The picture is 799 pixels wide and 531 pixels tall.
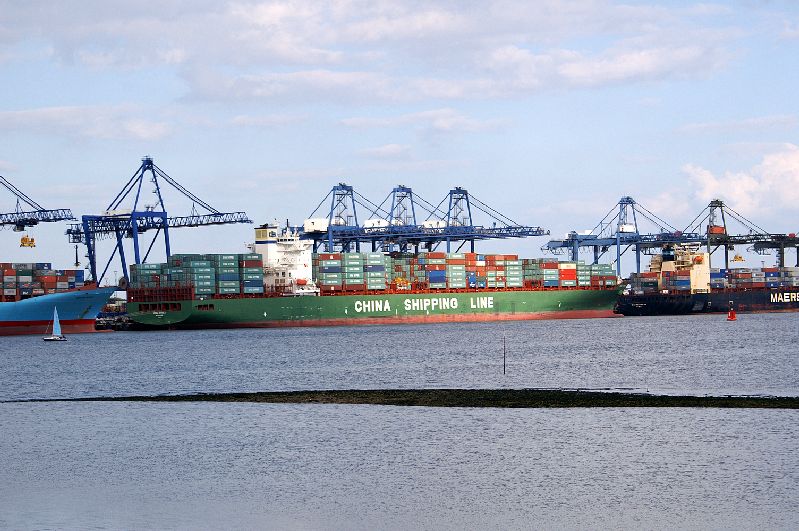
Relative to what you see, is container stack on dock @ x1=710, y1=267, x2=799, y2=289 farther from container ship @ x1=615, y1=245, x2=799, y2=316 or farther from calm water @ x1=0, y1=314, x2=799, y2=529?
calm water @ x1=0, y1=314, x2=799, y2=529

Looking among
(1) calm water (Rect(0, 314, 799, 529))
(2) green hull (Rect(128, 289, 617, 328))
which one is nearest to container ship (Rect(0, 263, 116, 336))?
(2) green hull (Rect(128, 289, 617, 328))

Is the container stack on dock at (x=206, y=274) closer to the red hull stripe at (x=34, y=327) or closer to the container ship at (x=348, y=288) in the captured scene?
the container ship at (x=348, y=288)

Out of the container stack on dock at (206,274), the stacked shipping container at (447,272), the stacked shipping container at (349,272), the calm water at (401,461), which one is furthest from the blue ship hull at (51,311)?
the calm water at (401,461)

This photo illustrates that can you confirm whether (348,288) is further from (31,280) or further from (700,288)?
(700,288)

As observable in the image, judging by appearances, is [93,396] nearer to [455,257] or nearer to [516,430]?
[516,430]

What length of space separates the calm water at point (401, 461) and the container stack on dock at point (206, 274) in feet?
190

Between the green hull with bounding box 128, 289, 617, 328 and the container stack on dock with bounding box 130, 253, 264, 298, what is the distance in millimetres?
1727

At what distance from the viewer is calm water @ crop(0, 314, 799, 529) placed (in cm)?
1895

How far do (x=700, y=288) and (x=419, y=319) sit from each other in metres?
45.3

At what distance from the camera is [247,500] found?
806 inches

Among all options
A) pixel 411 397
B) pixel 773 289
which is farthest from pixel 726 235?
pixel 411 397

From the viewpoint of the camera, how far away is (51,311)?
96875 mm

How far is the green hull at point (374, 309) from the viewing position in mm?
107312

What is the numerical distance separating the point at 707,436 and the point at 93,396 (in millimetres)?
25751
